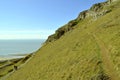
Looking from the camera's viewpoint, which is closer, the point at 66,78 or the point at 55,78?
the point at 66,78

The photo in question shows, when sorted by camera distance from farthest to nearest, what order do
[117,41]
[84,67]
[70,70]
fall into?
[117,41]
[70,70]
[84,67]

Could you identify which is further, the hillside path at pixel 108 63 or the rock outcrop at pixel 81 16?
the rock outcrop at pixel 81 16

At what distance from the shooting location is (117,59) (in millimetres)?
25594

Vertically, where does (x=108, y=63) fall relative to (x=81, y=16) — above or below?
below

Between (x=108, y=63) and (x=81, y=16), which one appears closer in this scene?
(x=108, y=63)

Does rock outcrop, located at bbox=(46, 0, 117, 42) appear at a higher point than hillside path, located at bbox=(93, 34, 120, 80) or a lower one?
higher

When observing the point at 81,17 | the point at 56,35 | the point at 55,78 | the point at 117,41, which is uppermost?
the point at 81,17

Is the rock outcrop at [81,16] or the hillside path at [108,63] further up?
the rock outcrop at [81,16]

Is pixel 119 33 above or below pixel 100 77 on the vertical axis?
above

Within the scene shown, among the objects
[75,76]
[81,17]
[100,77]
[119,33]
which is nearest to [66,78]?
[75,76]

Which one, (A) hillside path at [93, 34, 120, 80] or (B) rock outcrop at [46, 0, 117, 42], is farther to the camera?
(B) rock outcrop at [46, 0, 117, 42]

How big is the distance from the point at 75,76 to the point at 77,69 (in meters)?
1.79

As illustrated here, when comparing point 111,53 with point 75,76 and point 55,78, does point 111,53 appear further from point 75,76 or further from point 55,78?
point 55,78

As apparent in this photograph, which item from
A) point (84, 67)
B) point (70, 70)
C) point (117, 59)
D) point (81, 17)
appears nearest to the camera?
point (117, 59)
